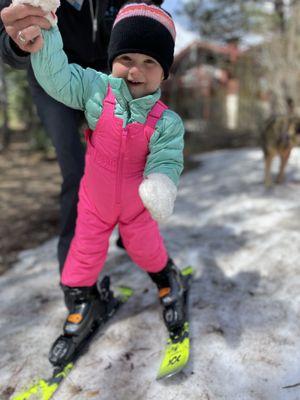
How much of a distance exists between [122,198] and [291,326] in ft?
4.23

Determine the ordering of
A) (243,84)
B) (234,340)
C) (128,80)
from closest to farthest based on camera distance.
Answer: (128,80) → (234,340) → (243,84)

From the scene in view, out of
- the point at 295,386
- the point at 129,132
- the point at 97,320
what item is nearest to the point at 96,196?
the point at 129,132

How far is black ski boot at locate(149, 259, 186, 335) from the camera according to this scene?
7.55 ft

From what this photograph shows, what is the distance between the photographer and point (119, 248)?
3.65m

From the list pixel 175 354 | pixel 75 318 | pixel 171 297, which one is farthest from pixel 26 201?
pixel 175 354

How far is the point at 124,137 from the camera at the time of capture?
1.86 meters

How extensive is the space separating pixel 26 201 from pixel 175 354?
4.36 meters

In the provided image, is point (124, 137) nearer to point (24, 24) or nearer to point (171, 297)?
point (24, 24)

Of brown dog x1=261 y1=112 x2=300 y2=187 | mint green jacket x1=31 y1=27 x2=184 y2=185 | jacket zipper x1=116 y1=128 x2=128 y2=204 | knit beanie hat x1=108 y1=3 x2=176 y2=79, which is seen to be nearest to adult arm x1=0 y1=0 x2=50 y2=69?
mint green jacket x1=31 y1=27 x2=184 y2=185

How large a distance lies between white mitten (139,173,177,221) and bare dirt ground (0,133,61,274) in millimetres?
2295

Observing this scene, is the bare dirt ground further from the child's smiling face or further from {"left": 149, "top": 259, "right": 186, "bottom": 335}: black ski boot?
the child's smiling face

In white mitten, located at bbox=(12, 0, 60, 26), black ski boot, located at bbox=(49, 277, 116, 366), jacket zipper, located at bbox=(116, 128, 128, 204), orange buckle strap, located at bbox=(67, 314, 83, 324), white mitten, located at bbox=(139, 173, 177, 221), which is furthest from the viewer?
orange buckle strap, located at bbox=(67, 314, 83, 324)

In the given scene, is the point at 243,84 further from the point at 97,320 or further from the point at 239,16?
the point at 97,320

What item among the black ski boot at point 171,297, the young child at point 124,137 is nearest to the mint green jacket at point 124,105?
the young child at point 124,137
